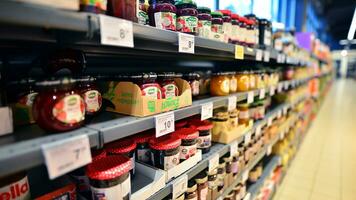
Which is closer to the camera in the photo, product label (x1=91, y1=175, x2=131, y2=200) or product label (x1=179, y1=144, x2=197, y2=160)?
product label (x1=91, y1=175, x2=131, y2=200)

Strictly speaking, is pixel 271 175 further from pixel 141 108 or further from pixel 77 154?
pixel 77 154

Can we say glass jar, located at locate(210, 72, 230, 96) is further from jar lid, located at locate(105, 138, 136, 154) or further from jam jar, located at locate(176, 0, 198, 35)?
jar lid, located at locate(105, 138, 136, 154)

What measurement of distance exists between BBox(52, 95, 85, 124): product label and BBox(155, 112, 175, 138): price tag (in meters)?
0.28

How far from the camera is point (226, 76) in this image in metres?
1.43

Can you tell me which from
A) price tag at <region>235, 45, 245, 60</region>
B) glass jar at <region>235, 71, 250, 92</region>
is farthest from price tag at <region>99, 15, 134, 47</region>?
glass jar at <region>235, 71, 250, 92</region>

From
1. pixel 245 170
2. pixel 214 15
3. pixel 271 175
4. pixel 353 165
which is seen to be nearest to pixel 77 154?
pixel 214 15

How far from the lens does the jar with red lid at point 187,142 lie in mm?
1083

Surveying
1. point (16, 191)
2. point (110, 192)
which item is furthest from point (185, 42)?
point (16, 191)

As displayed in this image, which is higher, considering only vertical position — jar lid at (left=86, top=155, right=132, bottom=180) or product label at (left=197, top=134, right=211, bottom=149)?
jar lid at (left=86, top=155, right=132, bottom=180)

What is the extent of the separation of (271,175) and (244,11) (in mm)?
2207

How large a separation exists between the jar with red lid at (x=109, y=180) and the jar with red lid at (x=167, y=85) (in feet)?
1.03

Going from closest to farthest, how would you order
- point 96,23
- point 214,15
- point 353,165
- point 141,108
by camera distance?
point 96,23, point 141,108, point 214,15, point 353,165

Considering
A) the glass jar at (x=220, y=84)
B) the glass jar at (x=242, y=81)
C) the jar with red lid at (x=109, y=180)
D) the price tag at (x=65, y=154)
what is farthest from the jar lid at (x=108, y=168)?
the glass jar at (x=242, y=81)

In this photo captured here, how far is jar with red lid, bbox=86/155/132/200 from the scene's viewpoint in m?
0.73
